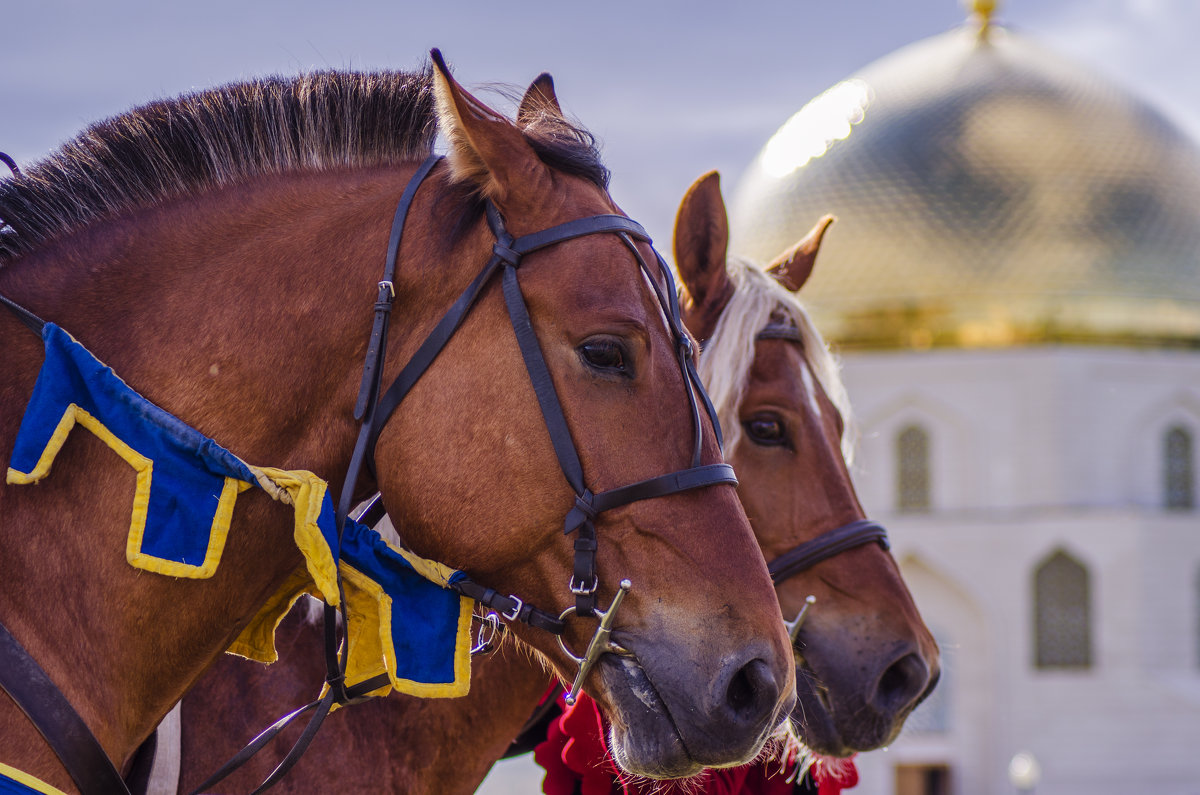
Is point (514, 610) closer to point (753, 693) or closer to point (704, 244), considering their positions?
point (753, 693)

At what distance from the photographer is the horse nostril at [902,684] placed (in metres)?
3.24

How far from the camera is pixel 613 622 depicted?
73.5 inches

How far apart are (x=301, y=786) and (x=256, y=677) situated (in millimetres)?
240

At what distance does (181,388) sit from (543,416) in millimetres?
536

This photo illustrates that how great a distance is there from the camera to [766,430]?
3.31 m

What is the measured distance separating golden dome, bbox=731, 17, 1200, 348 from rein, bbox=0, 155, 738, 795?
26060 millimetres

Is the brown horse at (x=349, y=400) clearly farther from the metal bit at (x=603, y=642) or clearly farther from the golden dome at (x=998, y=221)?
the golden dome at (x=998, y=221)

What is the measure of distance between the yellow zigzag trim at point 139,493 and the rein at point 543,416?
167 millimetres

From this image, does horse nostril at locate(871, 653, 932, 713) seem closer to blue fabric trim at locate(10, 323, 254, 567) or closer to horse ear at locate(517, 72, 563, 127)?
horse ear at locate(517, 72, 563, 127)

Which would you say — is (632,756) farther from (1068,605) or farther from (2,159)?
(1068,605)

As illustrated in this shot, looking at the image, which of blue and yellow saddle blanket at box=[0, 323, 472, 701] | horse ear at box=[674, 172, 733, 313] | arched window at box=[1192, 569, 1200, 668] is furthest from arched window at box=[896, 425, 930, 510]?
blue and yellow saddle blanket at box=[0, 323, 472, 701]

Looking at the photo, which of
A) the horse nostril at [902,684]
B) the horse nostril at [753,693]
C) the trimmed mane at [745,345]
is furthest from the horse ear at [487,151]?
the horse nostril at [902,684]

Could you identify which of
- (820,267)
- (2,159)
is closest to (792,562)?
(2,159)

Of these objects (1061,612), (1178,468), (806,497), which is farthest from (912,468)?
(806,497)
